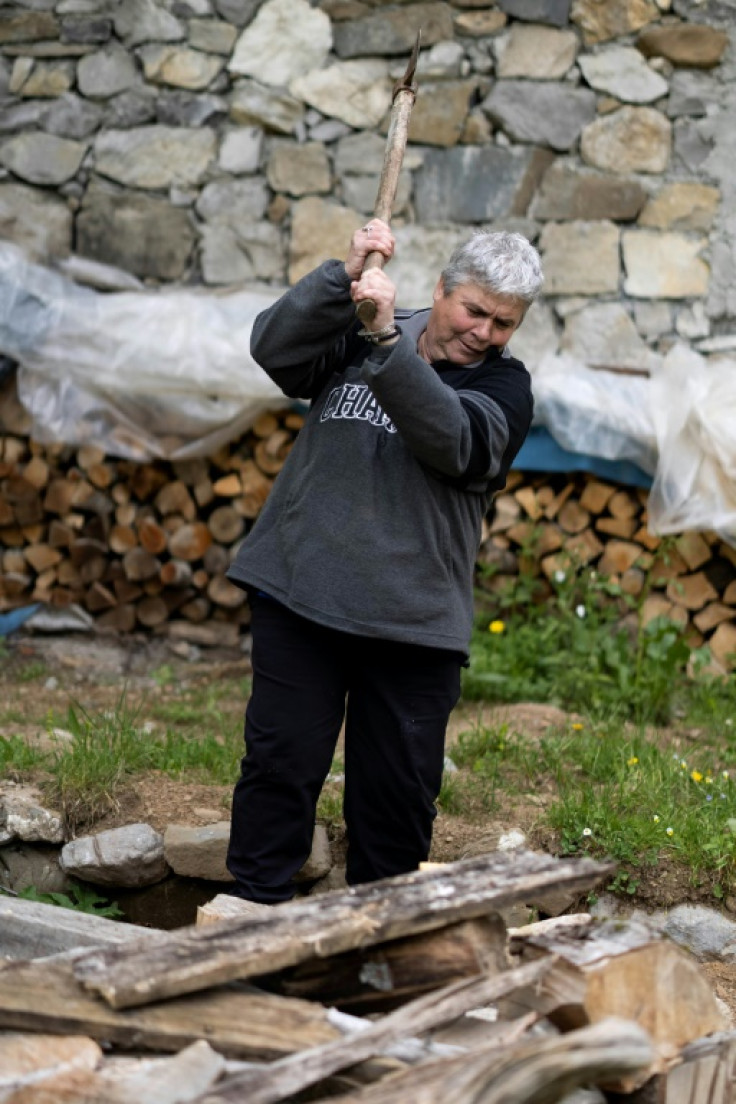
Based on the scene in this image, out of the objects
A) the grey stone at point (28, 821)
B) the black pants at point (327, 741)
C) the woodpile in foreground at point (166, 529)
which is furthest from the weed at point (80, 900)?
the woodpile in foreground at point (166, 529)

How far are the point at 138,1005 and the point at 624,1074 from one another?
706 mm

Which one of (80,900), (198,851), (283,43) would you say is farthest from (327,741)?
(283,43)

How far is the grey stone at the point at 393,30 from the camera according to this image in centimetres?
596

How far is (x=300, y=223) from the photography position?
612 cm

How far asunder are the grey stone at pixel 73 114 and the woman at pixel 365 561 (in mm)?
3614

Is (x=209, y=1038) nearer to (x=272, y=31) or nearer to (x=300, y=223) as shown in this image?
(x=300, y=223)

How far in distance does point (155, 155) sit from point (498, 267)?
3.67m

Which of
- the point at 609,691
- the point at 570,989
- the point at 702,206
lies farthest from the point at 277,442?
the point at 570,989

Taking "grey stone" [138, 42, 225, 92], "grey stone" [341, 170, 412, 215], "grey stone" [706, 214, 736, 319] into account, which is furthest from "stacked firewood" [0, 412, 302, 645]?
"grey stone" [706, 214, 736, 319]

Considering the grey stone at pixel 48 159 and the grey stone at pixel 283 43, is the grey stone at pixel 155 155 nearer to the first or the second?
the grey stone at pixel 48 159

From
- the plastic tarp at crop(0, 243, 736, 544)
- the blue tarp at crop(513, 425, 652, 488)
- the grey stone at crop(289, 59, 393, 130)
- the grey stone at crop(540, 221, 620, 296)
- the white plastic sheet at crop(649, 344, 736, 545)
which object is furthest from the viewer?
the grey stone at crop(289, 59, 393, 130)

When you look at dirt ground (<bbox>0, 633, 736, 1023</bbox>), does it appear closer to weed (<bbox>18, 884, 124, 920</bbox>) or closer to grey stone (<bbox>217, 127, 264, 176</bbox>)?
weed (<bbox>18, 884, 124, 920</bbox>)

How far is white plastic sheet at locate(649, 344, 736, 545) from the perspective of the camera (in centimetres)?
514

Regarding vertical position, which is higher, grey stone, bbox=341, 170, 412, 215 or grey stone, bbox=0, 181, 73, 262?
grey stone, bbox=341, 170, 412, 215
